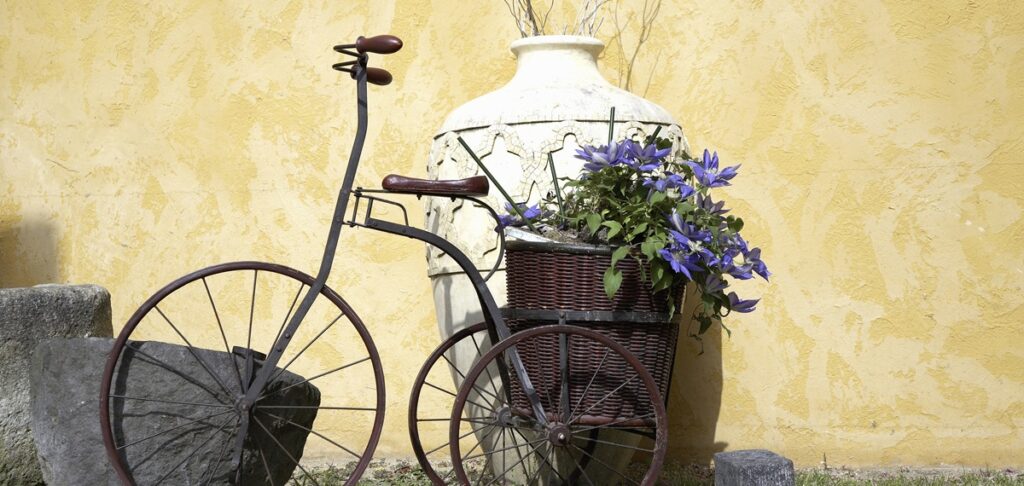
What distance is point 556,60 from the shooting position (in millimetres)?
3701

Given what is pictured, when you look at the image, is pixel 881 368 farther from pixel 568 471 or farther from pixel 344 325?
pixel 344 325

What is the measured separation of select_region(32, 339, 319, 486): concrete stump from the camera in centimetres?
300

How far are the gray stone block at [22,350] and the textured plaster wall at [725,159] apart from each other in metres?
1.12

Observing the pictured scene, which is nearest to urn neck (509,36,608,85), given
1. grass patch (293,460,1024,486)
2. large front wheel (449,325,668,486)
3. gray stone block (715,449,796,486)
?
large front wheel (449,325,668,486)

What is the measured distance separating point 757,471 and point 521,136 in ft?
4.52

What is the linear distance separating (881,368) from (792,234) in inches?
22.0

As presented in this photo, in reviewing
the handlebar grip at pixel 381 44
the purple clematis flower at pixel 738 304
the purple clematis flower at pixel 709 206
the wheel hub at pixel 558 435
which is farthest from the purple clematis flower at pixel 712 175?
the handlebar grip at pixel 381 44

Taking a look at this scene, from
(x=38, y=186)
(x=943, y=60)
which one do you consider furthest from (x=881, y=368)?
(x=38, y=186)

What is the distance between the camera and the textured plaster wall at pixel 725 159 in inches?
159

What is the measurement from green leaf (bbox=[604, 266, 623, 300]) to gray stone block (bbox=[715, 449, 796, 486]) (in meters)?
0.59

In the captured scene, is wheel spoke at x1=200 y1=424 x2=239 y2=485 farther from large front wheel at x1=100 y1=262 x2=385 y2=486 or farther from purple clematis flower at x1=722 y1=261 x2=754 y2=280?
purple clematis flower at x1=722 y1=261 x2=754 y2=280

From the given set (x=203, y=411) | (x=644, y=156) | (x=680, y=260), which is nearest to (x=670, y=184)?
(x=644, y=156)

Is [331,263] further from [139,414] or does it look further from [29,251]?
[29,251]

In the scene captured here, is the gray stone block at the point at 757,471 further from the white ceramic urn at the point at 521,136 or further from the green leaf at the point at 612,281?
the white ceramic urn at the point at 521,136
